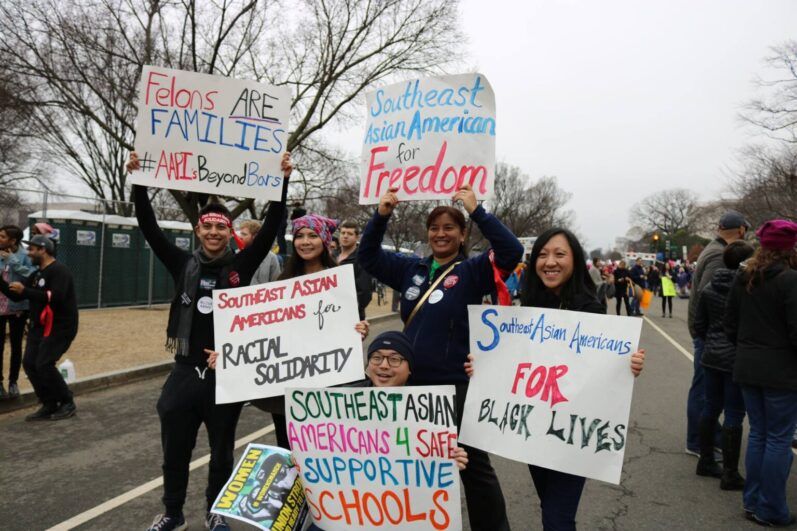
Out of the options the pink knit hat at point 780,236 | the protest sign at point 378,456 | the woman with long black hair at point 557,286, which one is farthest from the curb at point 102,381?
the pink knit hat at point 780,236

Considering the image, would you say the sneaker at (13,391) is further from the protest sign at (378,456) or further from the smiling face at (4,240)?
the protest sign at (378,456)

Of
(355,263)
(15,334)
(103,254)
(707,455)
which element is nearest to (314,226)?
(355,263)

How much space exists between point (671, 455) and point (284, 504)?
3760 millimetres

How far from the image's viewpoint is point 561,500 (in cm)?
255

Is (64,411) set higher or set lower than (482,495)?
lower

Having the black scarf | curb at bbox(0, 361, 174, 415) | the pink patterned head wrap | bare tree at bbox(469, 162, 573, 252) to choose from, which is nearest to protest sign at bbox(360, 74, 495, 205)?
the pink patterned head wrap

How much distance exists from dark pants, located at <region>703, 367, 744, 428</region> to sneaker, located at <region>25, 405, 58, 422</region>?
20.6 feet

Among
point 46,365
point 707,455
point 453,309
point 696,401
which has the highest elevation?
point 453,309

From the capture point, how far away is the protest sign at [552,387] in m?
2.54

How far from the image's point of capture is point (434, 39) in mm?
18984

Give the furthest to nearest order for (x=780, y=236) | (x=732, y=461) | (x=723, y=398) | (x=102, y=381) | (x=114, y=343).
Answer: (x=114, y=343)
(x=102, y=381)
(x=723, y=398)
(x=732, y=461)
(x=780, y=236)

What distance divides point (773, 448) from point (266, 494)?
3.14m

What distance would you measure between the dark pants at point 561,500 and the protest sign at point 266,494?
120 cm

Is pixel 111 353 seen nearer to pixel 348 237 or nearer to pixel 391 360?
pixel 348 237
